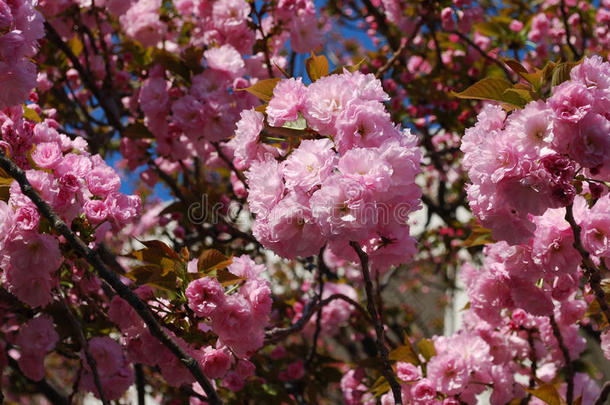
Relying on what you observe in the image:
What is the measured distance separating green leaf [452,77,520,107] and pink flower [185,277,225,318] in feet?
3.01

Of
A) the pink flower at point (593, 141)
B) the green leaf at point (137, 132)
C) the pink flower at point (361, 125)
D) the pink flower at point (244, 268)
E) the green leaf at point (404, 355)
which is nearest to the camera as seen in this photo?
the pink flower at point (593, 141)

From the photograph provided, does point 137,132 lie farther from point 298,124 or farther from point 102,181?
point 298,124

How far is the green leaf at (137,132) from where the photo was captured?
2.95 m

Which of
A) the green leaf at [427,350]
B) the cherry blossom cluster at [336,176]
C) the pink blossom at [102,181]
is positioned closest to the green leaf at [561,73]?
the cherry blossom cluster at [336,176]

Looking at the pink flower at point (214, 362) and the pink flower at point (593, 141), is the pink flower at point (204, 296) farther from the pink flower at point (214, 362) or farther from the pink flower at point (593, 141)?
the pink flower at point (593, 141)

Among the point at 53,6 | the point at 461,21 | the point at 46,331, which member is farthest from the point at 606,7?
the point at 46,331

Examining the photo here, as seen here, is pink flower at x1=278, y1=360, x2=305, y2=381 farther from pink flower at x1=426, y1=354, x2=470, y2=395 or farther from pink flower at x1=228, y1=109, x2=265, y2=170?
pink flower at x1=228, y1=109, x2=265, y2=170

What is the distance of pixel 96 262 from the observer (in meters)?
1.47

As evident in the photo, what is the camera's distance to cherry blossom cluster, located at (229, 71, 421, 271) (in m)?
1.37

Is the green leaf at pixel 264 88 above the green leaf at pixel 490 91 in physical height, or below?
above

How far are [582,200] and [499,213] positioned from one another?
0.46 metres

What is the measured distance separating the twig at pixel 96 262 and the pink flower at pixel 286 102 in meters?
0.63

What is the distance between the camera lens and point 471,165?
151cm

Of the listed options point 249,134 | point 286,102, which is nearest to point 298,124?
point 286,102
